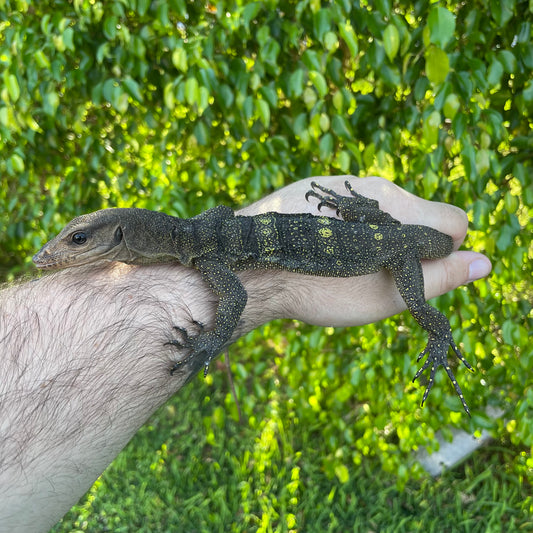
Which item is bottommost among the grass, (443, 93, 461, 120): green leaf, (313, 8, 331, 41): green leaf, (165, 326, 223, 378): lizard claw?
the grass

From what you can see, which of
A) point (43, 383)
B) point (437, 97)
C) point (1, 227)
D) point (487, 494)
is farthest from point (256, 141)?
point (487, 494)

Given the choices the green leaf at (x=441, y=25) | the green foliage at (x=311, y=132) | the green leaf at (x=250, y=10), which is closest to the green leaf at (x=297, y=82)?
the green foliage at (x=311, y=132)

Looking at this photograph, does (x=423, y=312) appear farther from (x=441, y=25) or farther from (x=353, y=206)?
(x=441, y=25)

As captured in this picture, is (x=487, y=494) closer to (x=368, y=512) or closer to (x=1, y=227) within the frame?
(x=368, y=512)

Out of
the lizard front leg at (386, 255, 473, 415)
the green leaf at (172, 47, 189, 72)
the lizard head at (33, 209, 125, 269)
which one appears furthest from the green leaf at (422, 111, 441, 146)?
the lizard head at (33, 209, 125, 269)

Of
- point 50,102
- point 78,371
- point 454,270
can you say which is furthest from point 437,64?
point 50,102

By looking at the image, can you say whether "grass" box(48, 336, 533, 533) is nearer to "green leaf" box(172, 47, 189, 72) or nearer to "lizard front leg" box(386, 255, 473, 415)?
"lizard front leg" box(386, 255, 473, 415)

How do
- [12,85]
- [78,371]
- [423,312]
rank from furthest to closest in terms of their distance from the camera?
[12,85], [423,312], [78,371]
